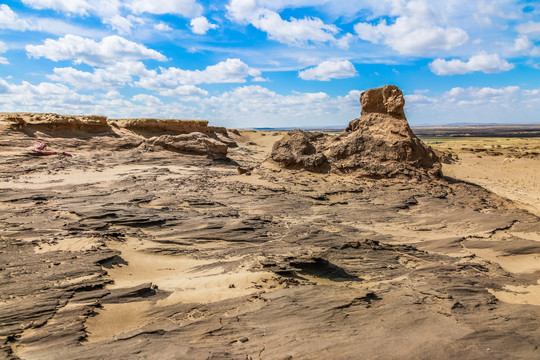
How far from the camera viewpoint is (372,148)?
12133 millimetres

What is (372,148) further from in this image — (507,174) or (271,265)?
(507,174)

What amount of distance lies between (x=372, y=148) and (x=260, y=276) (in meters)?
8.89

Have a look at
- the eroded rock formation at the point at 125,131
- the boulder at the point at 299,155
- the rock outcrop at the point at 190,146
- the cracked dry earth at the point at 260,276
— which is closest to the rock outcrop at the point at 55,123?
the eroded rock formation at the point at 125,131

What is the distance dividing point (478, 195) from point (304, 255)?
794 cm

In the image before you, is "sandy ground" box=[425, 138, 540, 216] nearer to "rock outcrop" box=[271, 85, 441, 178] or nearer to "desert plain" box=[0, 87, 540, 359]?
"desert plain" box=[0, 87, 540, 359]

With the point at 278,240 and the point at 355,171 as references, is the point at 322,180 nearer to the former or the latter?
the point at 355,171

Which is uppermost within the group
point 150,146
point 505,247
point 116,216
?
point 150,146

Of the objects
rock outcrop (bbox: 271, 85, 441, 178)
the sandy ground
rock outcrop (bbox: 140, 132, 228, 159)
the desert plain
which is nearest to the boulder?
rock outcrop (bbox: 271, 85, 441, 178)

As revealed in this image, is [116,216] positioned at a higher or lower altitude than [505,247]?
higher

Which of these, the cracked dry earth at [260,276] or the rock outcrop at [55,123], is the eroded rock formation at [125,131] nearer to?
the rock outcrop at [55,123]

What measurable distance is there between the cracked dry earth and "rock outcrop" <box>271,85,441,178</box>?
8.24ft

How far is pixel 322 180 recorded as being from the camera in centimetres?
1149

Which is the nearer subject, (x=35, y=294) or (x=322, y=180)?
(x=35, y=294)

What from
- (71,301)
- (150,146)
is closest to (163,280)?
(71,301)
